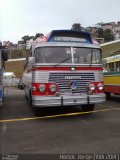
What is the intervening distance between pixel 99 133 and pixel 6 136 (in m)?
2.50

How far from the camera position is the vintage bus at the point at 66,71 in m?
12.5

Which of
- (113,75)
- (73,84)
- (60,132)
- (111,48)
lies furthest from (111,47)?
(60,132)

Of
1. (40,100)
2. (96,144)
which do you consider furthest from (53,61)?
(96,144)

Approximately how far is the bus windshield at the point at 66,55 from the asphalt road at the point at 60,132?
199 centimetres

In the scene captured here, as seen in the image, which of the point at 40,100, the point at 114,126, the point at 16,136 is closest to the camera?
the point at 16,136

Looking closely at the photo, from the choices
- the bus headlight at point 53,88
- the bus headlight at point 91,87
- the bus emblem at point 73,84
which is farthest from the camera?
the bus headlight at point 91,87

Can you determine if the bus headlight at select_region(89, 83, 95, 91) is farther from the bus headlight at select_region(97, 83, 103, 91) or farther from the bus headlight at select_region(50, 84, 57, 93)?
the bus headlight at select_region(50, 84, 57, 93)

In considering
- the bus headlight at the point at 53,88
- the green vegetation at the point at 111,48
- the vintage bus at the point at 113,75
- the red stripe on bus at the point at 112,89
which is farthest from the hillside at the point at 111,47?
the bus headlight at the point at 53,88

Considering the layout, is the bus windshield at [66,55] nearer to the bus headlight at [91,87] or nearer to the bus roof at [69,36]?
the bus roof at [69,36]

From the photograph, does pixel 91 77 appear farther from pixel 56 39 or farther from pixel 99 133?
pixel 99 133

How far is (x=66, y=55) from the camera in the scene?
1308 centimetres

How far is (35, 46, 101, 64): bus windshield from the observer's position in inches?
505

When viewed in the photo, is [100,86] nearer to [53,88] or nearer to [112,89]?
[53,88]

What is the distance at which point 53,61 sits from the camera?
12781 mm
